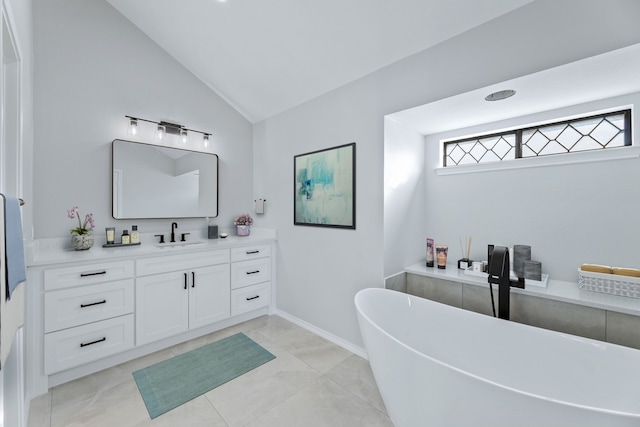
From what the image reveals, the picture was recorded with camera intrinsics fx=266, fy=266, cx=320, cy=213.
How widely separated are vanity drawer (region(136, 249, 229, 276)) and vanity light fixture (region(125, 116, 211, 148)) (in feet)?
4.34

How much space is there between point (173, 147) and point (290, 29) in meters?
1.75

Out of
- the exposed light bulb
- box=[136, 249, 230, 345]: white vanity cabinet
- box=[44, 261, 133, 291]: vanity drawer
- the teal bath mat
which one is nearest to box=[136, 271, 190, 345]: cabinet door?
box=[136, 249, 230, 345]: white vanity cabinet

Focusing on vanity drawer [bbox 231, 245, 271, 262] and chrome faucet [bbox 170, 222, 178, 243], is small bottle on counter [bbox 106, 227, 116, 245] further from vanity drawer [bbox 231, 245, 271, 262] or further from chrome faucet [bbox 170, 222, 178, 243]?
vanity drawer [bbox 231, 245, 271, 262]

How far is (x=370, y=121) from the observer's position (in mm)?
2279

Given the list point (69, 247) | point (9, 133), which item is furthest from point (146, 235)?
point (9, 133)

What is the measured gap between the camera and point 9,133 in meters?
1.51

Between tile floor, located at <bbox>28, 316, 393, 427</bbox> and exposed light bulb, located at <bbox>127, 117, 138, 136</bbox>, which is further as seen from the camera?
exposed light bulb, located at <bbox>127, 117, 138, 136</bbox>

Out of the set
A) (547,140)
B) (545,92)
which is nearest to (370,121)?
(545,92)

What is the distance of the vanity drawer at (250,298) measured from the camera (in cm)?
286

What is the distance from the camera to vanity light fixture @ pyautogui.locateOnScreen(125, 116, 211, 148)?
264 centimetres

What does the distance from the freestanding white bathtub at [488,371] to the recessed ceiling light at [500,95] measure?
4.78 feet

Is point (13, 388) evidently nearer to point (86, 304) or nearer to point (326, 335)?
point (86, 304)

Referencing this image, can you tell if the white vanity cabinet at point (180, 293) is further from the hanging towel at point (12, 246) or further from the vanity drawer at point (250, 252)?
the hanging towel at point (12, 246)

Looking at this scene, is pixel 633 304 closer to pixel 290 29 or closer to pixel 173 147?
pixel 290 29
